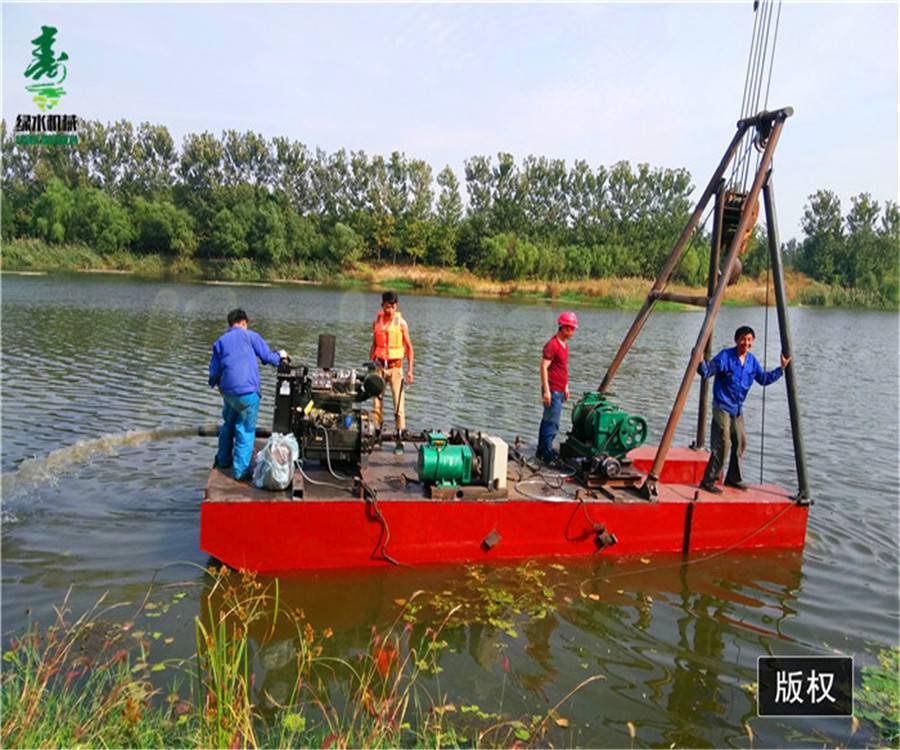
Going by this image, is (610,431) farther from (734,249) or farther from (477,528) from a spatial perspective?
(734,249)

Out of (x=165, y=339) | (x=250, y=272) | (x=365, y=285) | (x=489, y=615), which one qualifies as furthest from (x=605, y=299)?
(x=489, y=615)

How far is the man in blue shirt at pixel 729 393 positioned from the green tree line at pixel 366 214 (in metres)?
44.2

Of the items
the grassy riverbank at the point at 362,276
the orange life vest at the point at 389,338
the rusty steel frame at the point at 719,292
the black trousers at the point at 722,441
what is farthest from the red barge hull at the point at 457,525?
the grassy riverbank at the point at 362,276

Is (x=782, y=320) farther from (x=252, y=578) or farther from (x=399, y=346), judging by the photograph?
(x=252, y=578)

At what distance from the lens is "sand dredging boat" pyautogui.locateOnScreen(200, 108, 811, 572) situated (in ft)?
18.2

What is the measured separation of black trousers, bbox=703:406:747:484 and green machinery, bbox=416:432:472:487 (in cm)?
262

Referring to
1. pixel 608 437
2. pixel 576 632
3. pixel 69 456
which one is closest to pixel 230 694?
pixel 576 632

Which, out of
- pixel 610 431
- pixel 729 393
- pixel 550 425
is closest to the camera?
pixel 610 431

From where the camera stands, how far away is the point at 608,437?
6.67 meters

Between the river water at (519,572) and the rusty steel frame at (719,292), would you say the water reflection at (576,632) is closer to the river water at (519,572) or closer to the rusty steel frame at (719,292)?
the river water at (519,572)

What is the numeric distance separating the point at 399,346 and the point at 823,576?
202 inches

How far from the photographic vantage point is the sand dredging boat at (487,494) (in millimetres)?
5559

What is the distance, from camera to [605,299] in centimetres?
4325

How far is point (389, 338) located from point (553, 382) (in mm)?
2053
